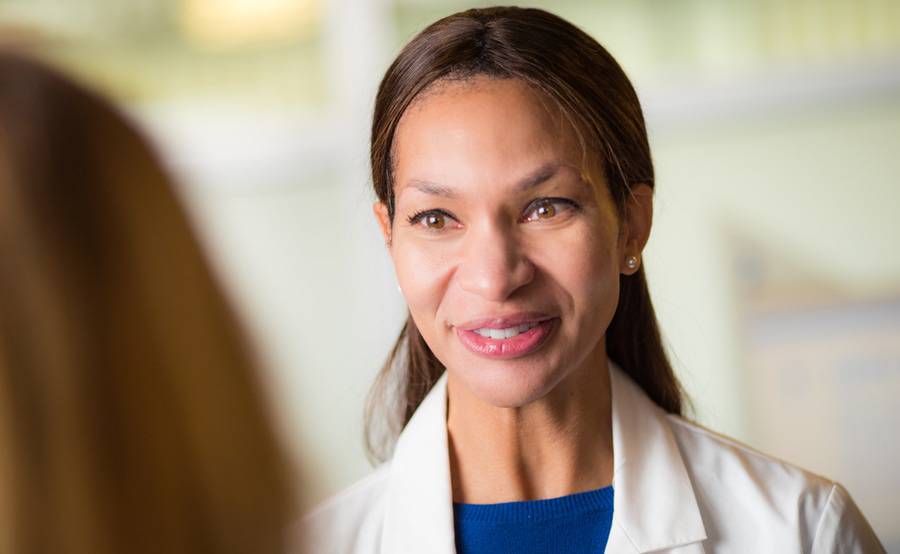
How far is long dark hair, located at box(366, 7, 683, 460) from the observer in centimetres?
145

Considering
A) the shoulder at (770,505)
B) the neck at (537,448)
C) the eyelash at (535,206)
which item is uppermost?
the eyelash at (535,206)

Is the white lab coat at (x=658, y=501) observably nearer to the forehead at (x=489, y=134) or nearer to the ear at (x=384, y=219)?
the ear at (x=384, y=219)

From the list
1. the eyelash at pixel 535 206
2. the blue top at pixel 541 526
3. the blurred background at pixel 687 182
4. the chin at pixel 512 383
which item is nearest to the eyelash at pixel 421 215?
the eyelash at pixel 535 206

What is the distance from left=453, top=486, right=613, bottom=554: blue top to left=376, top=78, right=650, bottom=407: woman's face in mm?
164

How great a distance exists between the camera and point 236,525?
866 mm

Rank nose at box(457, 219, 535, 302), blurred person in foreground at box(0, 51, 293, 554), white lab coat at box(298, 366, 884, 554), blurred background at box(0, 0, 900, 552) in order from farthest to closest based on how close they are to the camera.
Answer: blurred background at box(0, 0, 900, 552) → white lab coat at box(298, 366, 884, 554) → nose at box(457, 219, 535, 302) → blurred person in foreground at box(0, 51, 293, 554)

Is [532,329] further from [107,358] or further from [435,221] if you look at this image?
[107,358]

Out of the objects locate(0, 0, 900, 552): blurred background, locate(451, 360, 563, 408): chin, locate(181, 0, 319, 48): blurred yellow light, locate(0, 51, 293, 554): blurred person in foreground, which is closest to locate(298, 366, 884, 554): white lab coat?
locate(451, 360, 563, 408): chin

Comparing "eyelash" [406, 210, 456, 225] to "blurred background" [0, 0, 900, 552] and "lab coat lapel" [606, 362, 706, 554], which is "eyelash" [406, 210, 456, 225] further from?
"blurred background" [0, 0, 900, 552]

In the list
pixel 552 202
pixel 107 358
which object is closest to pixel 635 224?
pixel 552 202

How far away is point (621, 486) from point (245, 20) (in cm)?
275

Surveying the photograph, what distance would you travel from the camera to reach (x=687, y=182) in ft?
11.5

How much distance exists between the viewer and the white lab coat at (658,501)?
1.49 metres

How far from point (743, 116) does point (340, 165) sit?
1.36m
